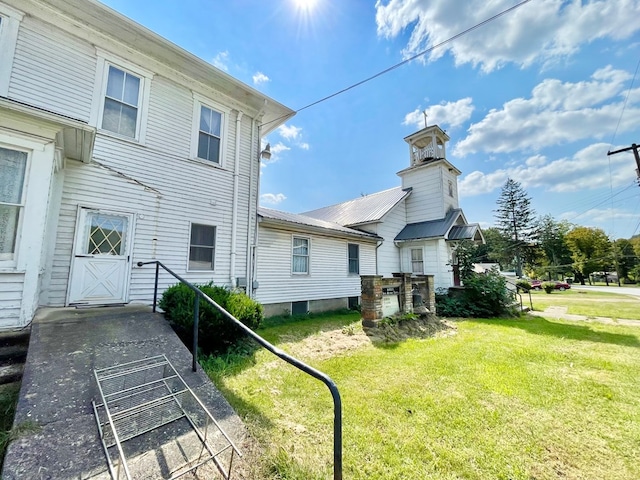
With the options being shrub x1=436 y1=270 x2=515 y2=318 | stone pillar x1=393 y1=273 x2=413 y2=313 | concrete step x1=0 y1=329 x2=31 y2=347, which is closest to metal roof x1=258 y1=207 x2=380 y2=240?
stone pillar x1=393 y1=273 x2=413 y2=313

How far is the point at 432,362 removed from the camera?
15.8ft

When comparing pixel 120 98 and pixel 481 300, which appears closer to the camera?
pixel 120 98

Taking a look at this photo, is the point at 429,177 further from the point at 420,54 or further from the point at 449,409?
the point at 449,409

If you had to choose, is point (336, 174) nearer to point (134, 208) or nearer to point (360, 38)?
point (360, 38)

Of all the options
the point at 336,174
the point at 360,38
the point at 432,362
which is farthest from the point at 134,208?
the point at 336,174

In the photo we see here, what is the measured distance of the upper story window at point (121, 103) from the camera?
607 cm

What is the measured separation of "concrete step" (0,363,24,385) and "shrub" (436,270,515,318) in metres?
11.6

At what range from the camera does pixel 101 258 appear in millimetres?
5602

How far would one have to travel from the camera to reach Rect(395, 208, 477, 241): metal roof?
1295 cm

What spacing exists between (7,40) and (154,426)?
755cm

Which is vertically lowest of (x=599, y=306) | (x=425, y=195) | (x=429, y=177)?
(x=599, y=306)

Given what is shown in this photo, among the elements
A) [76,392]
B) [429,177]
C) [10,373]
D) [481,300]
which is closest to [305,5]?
[76,392]

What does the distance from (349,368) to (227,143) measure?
6.99 meters

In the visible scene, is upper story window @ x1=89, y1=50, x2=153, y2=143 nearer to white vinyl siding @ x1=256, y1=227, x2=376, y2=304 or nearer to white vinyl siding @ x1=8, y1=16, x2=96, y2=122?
white vinyl siding @ x1=8, y1=16, x2=96, y2=122
